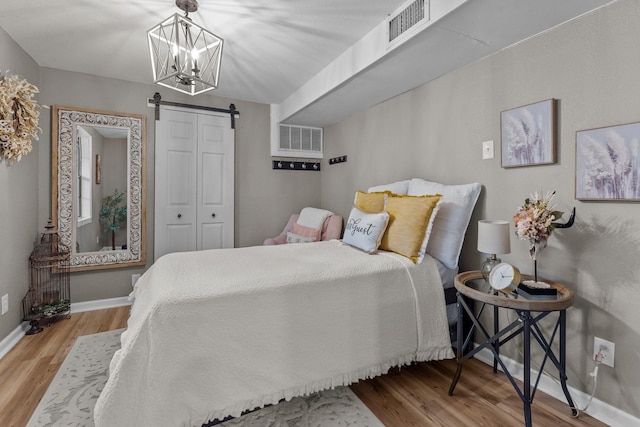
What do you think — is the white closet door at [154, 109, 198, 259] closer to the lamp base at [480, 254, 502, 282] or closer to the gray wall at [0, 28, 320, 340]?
the gray wall at [0, 28, 320, 340]

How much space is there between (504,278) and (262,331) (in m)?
1.29

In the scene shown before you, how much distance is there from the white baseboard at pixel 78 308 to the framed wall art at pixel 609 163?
4032 mm

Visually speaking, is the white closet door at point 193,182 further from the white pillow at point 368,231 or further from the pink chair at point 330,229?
the white pillow at point 368,231

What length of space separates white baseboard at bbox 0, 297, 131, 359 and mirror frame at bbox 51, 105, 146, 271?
0.36 metres

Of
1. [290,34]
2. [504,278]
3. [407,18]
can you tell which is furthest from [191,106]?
[504,278]

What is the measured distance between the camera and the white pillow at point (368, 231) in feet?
7.28

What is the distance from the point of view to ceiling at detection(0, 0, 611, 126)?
70.4 inches

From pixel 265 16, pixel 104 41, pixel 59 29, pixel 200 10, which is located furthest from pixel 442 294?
pixel 59 29

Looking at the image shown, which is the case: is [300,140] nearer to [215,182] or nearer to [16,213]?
[215,182]

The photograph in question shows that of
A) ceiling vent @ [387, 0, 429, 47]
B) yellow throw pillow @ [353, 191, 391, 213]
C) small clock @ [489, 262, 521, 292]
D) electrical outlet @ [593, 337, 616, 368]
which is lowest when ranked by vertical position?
electrical outlet @ [593, 337, 616, 368]

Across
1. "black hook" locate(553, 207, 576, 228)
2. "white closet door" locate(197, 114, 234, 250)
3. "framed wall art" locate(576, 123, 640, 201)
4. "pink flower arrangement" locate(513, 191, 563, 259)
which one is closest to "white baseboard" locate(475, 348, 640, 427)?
"pink flower arrangement" locate(513, 191, 563, 259)

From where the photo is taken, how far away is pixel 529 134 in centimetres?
192

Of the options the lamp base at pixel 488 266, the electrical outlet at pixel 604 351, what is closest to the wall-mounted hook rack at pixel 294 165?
the lamp base at pixel 488 266

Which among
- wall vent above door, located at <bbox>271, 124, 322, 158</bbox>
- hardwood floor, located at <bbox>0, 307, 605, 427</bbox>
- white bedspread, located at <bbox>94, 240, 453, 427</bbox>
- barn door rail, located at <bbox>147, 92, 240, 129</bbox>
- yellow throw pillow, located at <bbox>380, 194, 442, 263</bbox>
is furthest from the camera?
wall vent above door, located at <bbox>271, 124, 322, 158</bbox>
